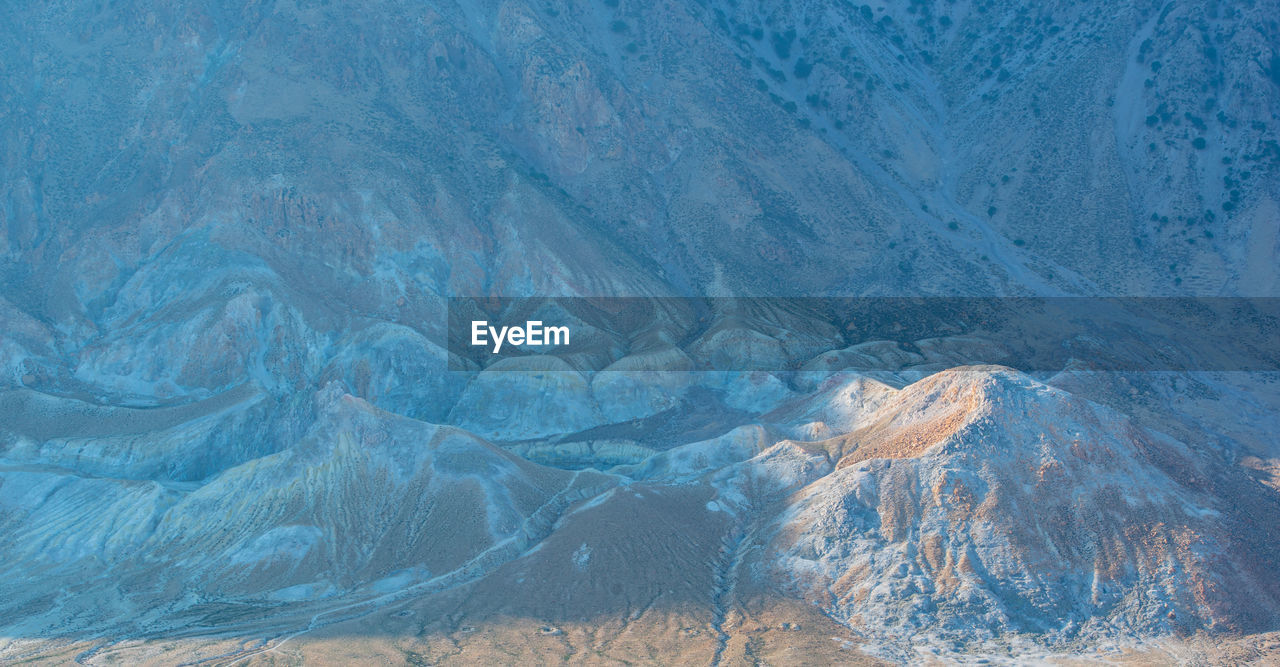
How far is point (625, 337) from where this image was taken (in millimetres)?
83938

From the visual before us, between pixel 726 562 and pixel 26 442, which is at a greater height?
pixel 26 442

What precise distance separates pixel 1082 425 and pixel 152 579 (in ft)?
143

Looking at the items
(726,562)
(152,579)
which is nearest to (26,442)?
(152,579)

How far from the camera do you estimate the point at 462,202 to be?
3531 inches

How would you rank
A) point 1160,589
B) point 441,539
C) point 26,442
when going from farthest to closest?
point 26,442
point 441,539
point 1160,589

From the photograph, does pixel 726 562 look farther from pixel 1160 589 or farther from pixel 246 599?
pixel 246 599
